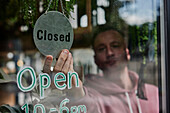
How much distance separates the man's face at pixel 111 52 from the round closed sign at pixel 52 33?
62cm

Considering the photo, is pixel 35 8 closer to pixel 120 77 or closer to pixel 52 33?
pixel 52 33

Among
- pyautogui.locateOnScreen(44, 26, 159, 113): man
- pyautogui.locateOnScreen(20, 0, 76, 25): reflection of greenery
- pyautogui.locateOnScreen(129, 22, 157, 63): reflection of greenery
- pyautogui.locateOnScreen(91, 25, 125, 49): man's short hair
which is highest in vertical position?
pyautogui.locateOnScreen(20, 0, 76, 25): reflection of greenery

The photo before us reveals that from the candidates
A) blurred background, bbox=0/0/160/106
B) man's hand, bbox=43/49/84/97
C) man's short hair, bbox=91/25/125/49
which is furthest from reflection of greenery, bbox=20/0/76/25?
man's short hair, bbox=91/25/125/49

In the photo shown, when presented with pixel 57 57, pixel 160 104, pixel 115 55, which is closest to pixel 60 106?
pixel 57 57

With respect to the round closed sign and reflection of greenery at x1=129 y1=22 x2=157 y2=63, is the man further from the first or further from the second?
the round closed sign

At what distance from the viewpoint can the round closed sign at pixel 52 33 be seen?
2.97ft

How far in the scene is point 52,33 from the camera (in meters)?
0.93

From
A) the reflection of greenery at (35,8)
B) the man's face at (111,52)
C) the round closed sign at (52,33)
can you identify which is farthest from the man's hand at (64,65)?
the man's face at (111,52)

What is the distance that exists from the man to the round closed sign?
0.42 metres

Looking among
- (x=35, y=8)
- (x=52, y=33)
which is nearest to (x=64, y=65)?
(x=52, y=33)

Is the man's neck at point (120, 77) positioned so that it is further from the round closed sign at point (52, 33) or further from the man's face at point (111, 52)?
the round closed sign at point (52, 33)

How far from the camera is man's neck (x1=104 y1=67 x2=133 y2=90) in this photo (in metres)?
1.57

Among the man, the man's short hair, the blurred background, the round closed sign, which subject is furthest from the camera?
the man's short hair

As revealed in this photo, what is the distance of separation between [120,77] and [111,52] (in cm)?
23
